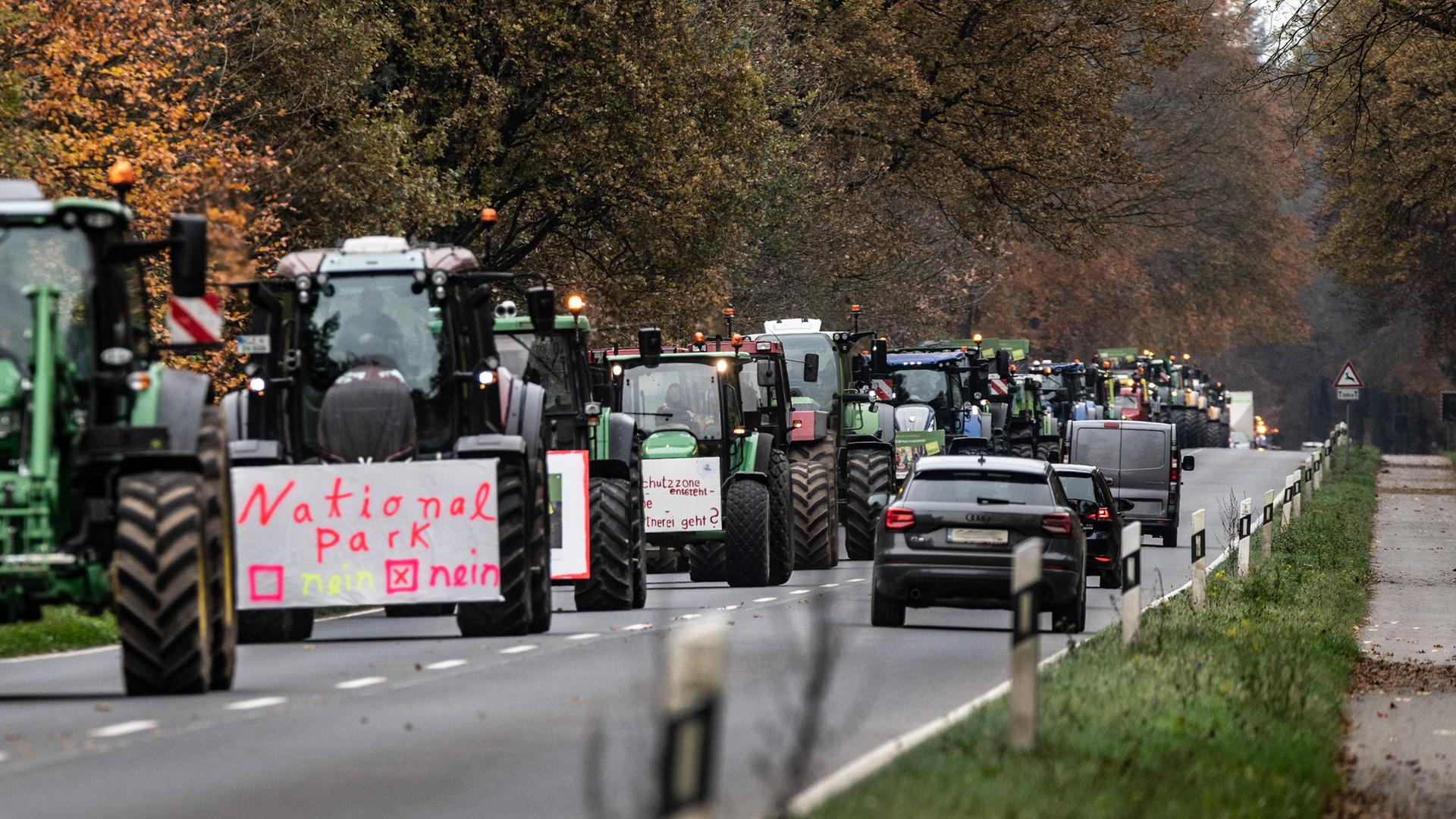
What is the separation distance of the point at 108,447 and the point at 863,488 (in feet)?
69.3

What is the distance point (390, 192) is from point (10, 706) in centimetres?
2048

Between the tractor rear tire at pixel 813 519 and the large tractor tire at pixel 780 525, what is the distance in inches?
59.7

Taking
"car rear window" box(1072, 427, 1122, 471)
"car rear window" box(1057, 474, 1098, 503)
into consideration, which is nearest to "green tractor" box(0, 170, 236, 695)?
"car rear window" box(1057, 474, 1098, 503)

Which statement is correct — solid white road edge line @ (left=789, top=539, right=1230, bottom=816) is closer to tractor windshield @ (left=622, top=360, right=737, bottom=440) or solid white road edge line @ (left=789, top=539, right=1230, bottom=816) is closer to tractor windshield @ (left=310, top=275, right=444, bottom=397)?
tractor windshield @ (left=310, top=275, right=444, bottom=397)

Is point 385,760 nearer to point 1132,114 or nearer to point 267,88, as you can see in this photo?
point 267,88

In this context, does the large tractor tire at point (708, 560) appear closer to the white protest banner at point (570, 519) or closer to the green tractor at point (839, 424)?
the green tractor at point (839, 424)

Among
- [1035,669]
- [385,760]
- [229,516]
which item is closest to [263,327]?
[229,516]

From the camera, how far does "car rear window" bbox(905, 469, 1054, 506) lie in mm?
21594

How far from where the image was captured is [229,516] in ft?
46.6

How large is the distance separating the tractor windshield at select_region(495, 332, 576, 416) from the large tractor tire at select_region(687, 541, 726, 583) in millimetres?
5157

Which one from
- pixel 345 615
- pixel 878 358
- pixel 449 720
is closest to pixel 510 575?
pixel 345 615

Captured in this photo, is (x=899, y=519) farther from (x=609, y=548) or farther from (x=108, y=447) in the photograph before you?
(x=108, y=447)

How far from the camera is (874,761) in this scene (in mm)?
11094

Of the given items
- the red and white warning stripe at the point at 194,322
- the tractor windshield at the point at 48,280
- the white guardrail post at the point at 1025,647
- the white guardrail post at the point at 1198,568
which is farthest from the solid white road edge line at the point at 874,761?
the white guardrail post at the point at 1198,568
